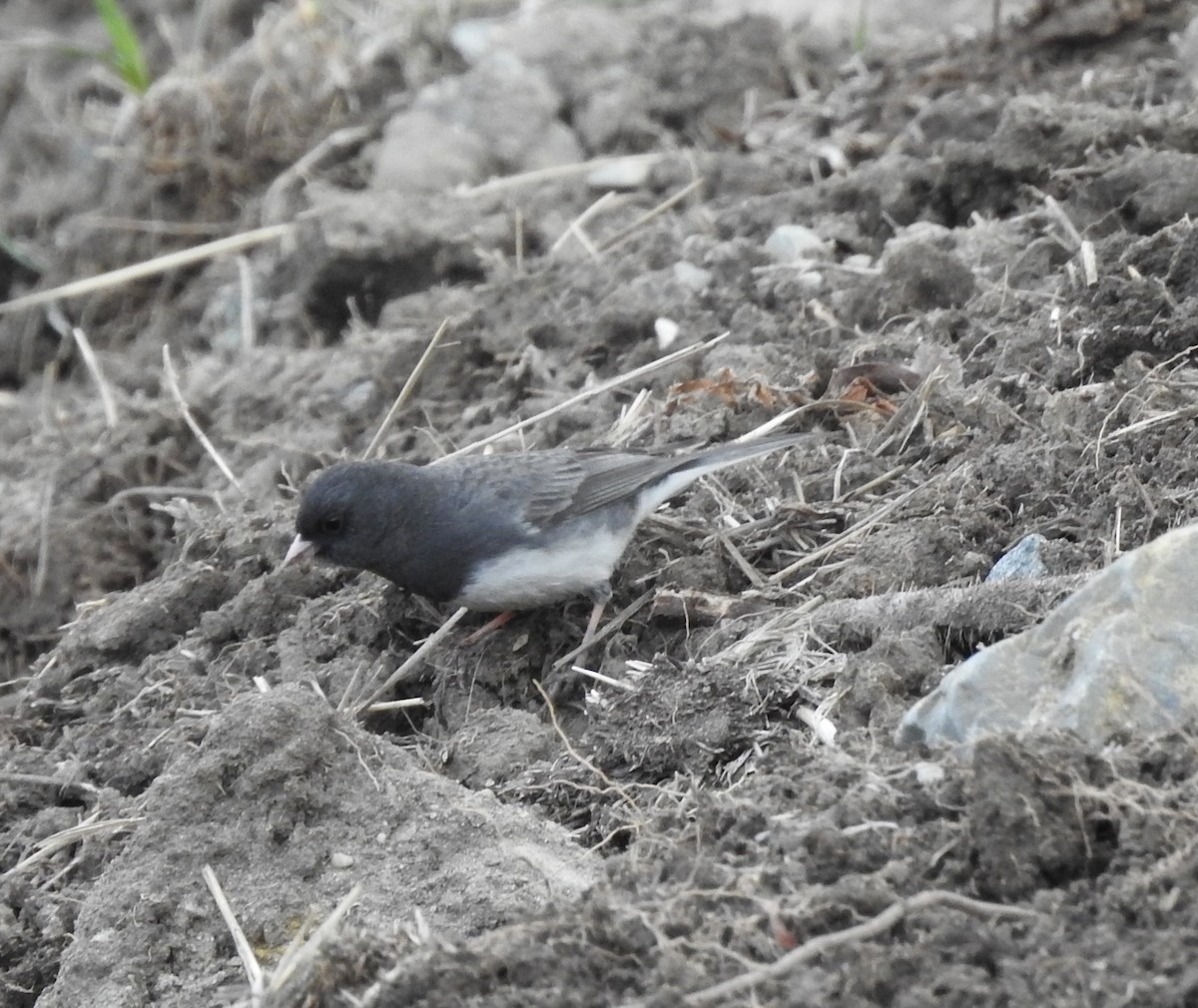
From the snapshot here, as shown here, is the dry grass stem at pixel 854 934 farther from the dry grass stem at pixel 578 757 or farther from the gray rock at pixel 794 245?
the gray rock at pixel 794 245

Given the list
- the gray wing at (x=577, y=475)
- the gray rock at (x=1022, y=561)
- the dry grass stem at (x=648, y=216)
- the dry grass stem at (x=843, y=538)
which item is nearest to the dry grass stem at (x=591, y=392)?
the gray wing at (x=577, y=475)

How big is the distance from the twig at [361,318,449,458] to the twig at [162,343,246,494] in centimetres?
51

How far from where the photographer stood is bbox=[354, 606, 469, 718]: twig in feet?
14.5

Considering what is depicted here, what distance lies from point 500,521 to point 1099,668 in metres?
2.08

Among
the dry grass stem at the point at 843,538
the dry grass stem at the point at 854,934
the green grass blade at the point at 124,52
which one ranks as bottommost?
the dry grass stem at the point at 843,538

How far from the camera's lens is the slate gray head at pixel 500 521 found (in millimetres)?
4648

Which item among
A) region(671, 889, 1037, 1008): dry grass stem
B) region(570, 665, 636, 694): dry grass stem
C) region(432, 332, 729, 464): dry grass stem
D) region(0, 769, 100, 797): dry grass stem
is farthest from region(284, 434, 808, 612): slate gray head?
region(671, 889, 1037, 1008): dry grass stem

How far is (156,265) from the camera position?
760 cm

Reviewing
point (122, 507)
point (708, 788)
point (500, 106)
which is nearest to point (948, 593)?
point (708, 788)

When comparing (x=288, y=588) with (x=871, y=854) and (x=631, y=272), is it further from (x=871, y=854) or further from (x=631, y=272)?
(x=871, y=854)

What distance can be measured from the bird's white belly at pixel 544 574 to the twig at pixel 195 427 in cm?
145

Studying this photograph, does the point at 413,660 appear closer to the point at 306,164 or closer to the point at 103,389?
the point at 103,389

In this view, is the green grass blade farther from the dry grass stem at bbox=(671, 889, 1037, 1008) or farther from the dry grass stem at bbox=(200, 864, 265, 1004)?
the dry grass stem at bbox=(671, 889, 1037, 1008)

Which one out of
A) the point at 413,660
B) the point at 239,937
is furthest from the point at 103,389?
the point at 239,937
